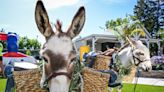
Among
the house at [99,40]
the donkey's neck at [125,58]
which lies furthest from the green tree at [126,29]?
the house at [99,40]

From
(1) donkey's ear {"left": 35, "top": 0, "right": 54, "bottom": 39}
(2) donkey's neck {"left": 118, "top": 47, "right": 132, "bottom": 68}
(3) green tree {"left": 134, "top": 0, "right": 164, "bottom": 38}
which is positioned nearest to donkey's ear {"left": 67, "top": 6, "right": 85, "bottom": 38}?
(1) donkey's ear {"left": 35, "top": 0, "right": 54, "bottom": 39}

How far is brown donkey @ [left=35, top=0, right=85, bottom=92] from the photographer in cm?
325

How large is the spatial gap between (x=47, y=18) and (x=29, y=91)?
3.57 feet

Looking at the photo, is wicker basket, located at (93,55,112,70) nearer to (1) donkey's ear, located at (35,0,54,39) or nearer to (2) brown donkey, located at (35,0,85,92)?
(2) brown donkey, located at (35,0,85,92)

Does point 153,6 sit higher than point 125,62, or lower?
higher

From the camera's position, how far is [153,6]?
81125 mm

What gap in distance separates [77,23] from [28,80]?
1.07 metres

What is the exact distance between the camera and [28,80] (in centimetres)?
417

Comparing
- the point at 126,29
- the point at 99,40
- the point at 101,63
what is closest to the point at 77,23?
the point at 101,63

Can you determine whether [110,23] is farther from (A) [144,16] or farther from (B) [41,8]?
(B) [41,8]

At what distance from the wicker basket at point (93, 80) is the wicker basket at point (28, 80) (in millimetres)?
564

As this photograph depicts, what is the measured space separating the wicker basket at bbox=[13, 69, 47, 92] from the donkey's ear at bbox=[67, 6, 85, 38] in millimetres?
817

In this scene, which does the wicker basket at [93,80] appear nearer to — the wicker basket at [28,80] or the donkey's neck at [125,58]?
the wicker basket at [28,80]

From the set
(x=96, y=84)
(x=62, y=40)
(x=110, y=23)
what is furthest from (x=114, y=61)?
(x=110, y=23)
